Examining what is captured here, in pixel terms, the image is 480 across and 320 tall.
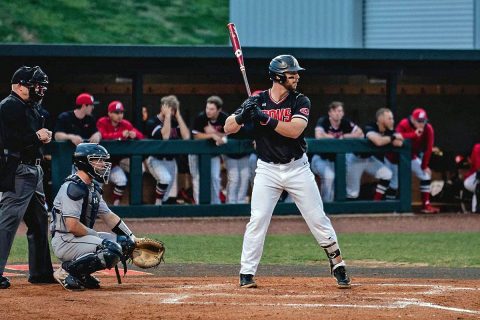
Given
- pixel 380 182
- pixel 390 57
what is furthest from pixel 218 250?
pixel 390 57

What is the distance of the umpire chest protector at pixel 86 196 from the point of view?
805 cm

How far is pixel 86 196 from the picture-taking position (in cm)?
813

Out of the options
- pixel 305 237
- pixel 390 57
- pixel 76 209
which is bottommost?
pixel 305 237

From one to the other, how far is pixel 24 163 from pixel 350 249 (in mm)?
4653

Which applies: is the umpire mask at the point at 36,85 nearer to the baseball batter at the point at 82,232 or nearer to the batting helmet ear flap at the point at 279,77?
the baseball batter at the point at 82,232

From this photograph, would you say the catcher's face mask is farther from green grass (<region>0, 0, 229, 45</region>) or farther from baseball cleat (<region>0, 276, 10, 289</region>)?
green grass (<region>0, 0, 229, 45</region>)

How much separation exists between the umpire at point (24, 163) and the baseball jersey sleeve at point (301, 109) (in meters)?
1.89

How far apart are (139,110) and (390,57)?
13.3 feet

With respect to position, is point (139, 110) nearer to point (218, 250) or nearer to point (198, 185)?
point (198, 185)

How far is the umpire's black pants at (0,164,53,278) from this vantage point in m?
8.38

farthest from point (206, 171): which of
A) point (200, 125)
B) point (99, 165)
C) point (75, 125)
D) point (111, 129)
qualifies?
point (99, 165)

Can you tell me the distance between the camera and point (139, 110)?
16.8m

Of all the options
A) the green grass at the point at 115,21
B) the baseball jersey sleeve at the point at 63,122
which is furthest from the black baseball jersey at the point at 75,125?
the green grass at the point at 115,21

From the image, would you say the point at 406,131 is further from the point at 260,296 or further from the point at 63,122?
the point at 260,296
